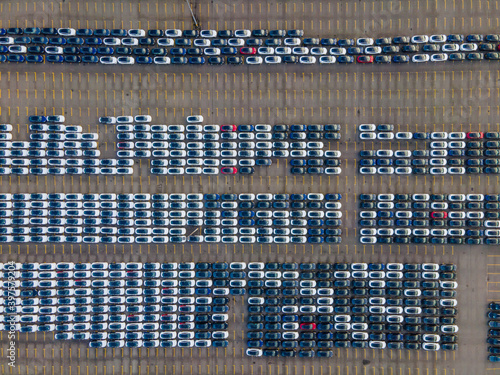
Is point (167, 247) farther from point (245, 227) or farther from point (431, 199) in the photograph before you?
point (431, 199)

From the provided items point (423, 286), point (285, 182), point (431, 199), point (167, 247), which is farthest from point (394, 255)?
point (167, 247)

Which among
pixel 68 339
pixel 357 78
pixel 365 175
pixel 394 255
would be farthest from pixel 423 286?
pixel 68 339

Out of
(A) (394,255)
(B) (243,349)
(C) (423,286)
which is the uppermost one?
(A) (394,255)

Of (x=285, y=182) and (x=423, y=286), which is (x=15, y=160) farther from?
(x=423, y=286)

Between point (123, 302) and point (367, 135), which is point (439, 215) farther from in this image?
point (123, 302)

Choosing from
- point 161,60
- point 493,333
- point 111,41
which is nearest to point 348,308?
point 493,333

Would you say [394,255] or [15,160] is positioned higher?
[15,160]
